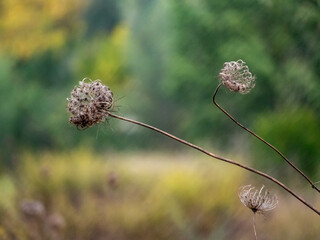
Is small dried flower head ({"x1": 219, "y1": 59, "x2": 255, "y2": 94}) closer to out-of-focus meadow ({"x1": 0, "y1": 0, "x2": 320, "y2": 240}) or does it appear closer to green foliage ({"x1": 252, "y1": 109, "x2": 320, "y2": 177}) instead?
out-of-focus meadow ({"x1": 0, "y1": 0, "x2": 320, "y2": 240})

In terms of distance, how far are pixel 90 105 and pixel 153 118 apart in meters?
16.2

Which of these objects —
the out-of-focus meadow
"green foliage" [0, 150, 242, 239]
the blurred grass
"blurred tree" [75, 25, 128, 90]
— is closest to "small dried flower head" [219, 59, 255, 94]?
the out-of-focus meadow

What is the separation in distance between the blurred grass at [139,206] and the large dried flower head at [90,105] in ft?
7.20

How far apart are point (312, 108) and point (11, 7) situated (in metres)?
10.7

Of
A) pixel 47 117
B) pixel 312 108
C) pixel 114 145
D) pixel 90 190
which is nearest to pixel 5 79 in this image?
pixel 47 117

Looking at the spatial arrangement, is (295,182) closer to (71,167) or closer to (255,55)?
(71,167)

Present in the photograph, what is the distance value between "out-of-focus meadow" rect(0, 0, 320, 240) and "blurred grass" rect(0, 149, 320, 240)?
0.02 meters

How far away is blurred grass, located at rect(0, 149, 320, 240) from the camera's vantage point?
5133mm

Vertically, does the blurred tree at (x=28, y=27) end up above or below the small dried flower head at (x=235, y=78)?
above

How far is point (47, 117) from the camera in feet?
48.1

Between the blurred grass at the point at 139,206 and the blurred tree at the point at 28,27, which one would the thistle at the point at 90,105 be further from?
the blurred tree at the point at 28,27

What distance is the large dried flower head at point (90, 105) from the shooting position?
1.71m

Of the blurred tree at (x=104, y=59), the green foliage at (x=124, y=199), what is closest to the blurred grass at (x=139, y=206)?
the green foliage at (x=124, y=199)

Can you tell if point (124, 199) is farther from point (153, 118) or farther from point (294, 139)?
point (153, 118)
